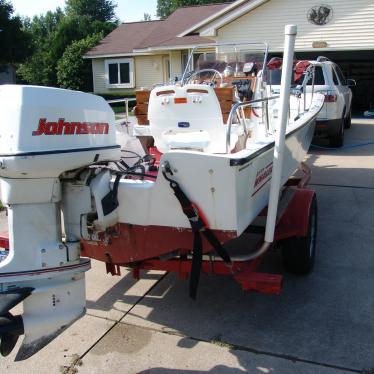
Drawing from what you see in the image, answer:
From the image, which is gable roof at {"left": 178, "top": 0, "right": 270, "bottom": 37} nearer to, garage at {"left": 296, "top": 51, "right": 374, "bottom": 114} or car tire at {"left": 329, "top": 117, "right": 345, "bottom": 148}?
garage at {"left": 296, "top": 51, "right": 374, "bottom": 114}

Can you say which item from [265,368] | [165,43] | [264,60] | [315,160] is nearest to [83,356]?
[265,368]

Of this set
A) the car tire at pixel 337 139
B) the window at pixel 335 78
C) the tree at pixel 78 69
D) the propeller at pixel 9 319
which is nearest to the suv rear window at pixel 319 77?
the window at pixel 335 78

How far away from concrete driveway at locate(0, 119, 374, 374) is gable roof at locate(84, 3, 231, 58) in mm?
17669

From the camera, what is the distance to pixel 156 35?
24.2 metres

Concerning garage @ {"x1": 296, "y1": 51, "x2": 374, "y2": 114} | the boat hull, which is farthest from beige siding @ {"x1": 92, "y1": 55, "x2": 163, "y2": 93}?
the boat hull

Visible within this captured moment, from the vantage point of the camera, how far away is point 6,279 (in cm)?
271

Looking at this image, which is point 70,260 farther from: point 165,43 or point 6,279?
point 165,43

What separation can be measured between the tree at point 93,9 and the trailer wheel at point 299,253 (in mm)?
73259

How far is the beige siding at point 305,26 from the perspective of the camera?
613 inches

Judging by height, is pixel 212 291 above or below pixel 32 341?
below

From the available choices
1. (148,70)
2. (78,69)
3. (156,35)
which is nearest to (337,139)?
(156,35)

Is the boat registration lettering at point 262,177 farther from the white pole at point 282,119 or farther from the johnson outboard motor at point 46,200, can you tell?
the johnson outboard motor at point 46,200

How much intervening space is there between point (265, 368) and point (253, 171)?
1.28m

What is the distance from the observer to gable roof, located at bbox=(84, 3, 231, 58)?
21766 millimetres
